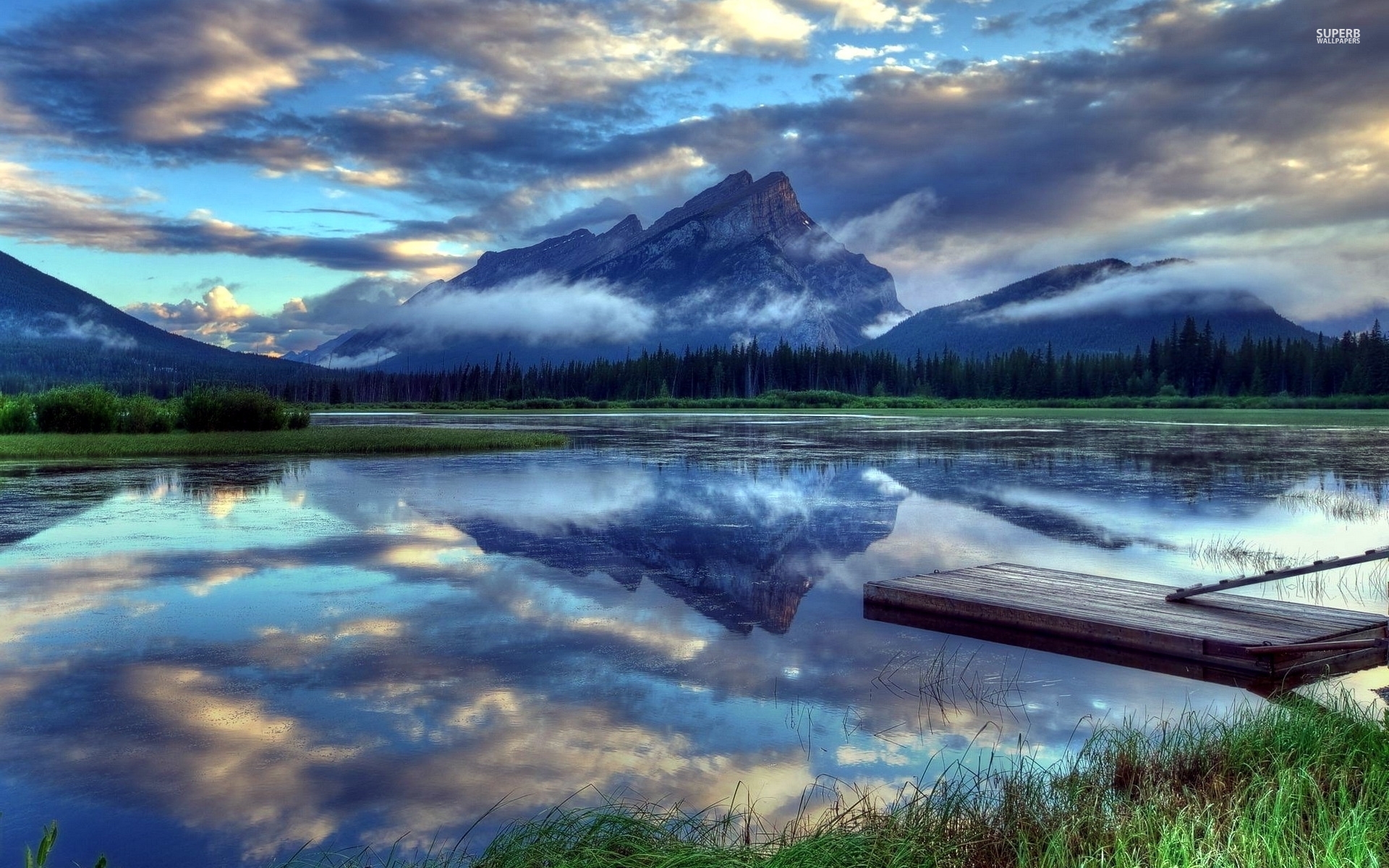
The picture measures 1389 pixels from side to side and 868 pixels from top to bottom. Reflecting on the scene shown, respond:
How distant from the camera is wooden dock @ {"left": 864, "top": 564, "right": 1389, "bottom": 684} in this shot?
10.4m

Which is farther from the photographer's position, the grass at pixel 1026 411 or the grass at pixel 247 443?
the grass at pixel 1026 411

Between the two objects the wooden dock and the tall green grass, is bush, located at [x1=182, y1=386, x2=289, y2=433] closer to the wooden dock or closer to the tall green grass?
the tall green grass

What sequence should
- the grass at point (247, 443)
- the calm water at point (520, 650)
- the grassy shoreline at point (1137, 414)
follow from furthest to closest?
the grassy shoreline at point (1137, 414) < the grass at point (247, 443) < the calm water at point (520, 650)

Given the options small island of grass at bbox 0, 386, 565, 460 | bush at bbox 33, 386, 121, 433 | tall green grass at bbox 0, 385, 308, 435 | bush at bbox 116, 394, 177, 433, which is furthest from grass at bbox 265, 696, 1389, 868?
bush at bbox 33, 386, 121, 433

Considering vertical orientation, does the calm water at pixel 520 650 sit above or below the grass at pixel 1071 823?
below

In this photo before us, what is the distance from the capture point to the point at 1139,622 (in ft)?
36.9

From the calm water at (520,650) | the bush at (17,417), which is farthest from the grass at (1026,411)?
the bush at (17,417)

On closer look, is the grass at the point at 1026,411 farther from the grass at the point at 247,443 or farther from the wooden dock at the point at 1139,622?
the wooden dock at the point at 1139,622

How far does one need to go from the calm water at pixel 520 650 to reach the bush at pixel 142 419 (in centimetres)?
2819

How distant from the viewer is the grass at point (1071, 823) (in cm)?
544

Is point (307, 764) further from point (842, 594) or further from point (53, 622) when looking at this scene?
point (842, 594)

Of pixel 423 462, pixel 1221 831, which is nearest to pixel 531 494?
pixel 423 462

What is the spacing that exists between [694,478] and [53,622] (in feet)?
68.5

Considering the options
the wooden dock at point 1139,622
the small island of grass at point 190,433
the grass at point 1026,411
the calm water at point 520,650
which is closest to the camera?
the calm water at point 520,650
